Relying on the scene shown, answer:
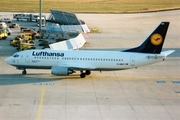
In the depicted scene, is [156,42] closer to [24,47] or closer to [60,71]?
[60,71]

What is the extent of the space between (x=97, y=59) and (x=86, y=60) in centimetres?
138

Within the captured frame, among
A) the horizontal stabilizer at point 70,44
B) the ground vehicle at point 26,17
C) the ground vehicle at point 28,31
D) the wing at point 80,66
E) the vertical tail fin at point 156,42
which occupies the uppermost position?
the vertical tail fin at point 156,42

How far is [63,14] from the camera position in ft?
346

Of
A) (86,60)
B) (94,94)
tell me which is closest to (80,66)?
(86,60)

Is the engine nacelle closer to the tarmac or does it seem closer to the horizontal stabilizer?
the tarmac

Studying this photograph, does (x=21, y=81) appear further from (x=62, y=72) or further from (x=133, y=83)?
(x=133, y=83)

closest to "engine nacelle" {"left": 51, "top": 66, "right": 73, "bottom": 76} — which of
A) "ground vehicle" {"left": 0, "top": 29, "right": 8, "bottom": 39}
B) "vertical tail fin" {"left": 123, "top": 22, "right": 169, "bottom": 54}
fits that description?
"vertical tail fin" {"left": 123, "top": 22, "right": 169, "bottom": 54}

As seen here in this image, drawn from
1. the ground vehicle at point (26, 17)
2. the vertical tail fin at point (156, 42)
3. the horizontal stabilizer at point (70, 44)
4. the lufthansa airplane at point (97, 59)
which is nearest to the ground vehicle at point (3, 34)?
the horizontal stabilizer at point (70, 44)

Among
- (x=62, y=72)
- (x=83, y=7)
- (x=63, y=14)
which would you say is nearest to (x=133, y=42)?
(x=63, y=14)

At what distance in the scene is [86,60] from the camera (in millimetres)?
54750

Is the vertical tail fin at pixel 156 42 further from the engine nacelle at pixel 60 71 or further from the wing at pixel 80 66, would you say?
the engine nacelle at pixel 60 71

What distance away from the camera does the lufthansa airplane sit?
54.1 metres

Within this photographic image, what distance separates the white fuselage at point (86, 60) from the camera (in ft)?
178

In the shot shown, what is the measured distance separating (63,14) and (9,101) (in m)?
61.9
